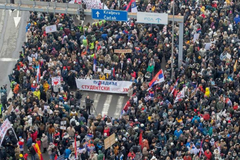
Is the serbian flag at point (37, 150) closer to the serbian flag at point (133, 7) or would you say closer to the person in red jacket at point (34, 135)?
the person in red jacket at point (34, 135)

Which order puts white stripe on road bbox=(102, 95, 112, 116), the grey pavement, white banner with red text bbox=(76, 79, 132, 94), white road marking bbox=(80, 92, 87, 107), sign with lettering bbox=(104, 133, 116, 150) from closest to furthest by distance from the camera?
sign with lettering bbox=(104, 133, 116, 150) < white stripe on road bbox=(102, 95, 112, 116) < white road marking bbox=(80, 92, 87, 107) < white banner with red text bbox=(76, 79, 132, 94) < the grey pavement

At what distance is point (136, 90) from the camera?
39406mm

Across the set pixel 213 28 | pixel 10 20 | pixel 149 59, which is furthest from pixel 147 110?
pixel 10 20

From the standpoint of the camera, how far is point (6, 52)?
47906mm

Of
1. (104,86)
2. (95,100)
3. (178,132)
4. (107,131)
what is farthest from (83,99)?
(178,132)

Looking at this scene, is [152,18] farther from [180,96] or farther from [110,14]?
[180,96]

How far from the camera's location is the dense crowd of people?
3447 cm

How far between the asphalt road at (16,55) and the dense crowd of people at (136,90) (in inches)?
48.6

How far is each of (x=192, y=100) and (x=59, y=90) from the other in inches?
311

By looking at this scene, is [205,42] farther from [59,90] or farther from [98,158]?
[98,158]

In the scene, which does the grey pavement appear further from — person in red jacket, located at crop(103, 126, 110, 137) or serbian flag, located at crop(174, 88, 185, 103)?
serbian flag, located at crop(174, 88, 185, 103)

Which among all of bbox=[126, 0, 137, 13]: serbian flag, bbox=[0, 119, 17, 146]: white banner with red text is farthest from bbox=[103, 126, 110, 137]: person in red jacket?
bbox=[126, 0, 137, 13]: serbian flag

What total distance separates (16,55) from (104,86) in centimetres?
872

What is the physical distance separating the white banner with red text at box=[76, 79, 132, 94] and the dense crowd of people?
1.02 ft
